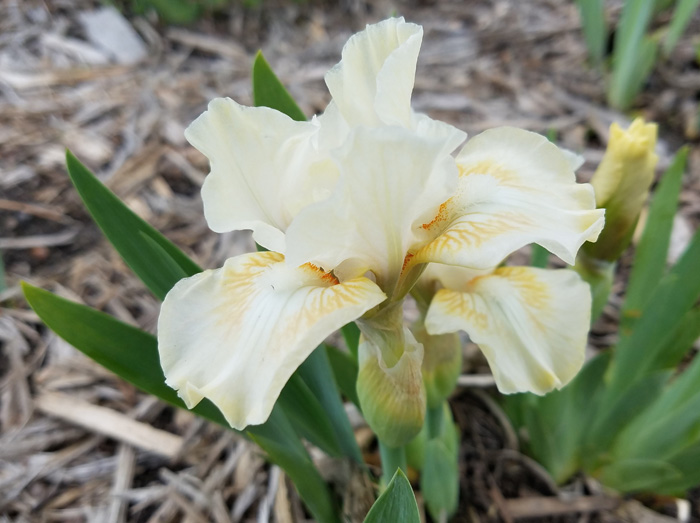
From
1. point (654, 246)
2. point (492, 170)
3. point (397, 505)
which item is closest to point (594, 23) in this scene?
point (654, 246)

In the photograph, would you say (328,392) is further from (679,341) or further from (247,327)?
(679,341)

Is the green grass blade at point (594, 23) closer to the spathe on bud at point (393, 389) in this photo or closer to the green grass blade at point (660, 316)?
the green grass blade at point (660, 316)

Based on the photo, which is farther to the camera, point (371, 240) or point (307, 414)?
point (307, 414)

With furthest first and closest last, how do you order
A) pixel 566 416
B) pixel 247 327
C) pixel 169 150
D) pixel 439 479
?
pixel 169 150
pixel 566 416
pixel 439 479
pixel 247 327

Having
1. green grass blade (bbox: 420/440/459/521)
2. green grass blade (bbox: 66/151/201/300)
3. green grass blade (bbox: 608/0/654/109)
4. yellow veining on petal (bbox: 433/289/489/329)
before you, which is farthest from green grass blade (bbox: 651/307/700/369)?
green grass blade (bbox: 608/0/654/109)

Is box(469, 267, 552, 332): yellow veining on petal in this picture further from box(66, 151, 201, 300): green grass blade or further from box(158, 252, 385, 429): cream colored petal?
box(66, 151, 201, 300): green grass blade

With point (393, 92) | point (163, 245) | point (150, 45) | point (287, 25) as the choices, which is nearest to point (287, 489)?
point (163, 245)
